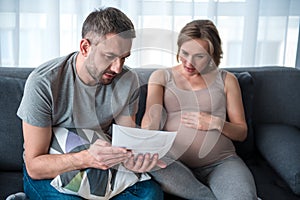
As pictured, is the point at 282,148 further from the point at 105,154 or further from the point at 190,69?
the point at 105,154

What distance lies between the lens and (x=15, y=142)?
168cm

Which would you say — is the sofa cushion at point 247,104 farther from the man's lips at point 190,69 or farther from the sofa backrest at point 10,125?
the sofa backrest at point 10,125

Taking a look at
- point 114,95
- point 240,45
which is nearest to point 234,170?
point 114,95

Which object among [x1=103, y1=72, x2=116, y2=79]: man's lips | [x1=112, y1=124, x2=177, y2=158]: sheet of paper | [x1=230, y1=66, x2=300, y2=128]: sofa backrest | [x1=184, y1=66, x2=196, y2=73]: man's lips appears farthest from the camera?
[x1=230, y1=66, x2=300, y2=128]: sofa backrest

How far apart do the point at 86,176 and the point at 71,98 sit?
0.28m

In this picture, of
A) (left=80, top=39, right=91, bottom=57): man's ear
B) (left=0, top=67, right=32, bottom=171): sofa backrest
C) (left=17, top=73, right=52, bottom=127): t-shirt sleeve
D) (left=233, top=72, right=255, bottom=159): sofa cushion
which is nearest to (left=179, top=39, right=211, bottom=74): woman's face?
(left=233, top=72, right=255, bottom=159): sofa cushion

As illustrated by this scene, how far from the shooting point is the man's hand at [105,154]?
1.29 metres

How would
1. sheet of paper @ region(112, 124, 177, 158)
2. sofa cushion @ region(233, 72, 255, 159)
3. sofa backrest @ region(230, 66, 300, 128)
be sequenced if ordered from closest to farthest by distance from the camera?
1. sheet of paper @ region(112, 124, 177, 158)
2. sofa cushion @ region(233, 72, 255, 159)
3. sofa backrest @ region(230, 66, 300, 128)

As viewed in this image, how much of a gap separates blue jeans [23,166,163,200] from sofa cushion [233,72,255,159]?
22.6 inches

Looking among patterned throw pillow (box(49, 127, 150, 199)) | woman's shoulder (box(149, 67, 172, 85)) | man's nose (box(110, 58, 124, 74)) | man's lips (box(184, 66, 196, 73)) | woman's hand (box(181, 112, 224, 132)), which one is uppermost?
man's nose (box(110, 58, 124, 74))

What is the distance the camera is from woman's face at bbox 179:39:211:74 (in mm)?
1577

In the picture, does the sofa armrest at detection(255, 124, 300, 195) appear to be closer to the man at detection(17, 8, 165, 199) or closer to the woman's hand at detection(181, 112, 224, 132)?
the woman's hand at detection(181, 112, 224, 132)

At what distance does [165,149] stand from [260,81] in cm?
80

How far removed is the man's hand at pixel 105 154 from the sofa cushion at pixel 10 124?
19.2 inches
